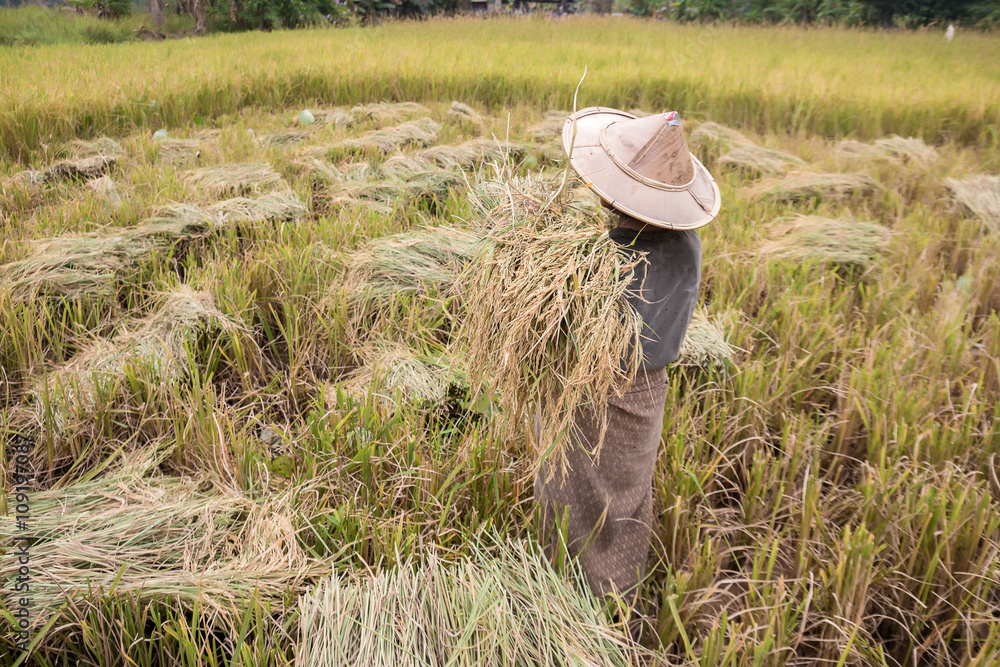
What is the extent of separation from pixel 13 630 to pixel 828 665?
1.52m

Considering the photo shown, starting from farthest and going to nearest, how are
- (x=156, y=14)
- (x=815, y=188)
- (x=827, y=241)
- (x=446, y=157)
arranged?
(x=156, y=14) < (x=446, y=157) < (x=815, y=188) < (x=827, y=241)

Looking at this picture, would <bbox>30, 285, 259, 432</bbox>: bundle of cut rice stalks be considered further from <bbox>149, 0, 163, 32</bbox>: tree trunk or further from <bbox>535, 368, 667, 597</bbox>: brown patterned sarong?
<bbox>149, 0, 163, 32</bbox>: tree trunk

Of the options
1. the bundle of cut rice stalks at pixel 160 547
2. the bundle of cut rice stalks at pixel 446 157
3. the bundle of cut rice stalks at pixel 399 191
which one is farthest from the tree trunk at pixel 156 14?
the bundle of cut rice stalks at pixel 160 547

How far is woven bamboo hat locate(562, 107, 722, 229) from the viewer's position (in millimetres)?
1035

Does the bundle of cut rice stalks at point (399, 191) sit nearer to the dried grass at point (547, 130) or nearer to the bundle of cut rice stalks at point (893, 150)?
the dried grass at point (547, 130)

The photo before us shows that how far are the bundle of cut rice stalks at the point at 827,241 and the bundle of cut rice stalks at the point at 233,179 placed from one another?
2.49 m

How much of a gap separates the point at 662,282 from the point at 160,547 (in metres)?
1.15

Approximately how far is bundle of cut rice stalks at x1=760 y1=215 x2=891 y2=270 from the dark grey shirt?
1.52m

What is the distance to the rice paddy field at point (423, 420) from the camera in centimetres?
108

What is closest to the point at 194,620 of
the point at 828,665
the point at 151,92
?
the point at 828,665

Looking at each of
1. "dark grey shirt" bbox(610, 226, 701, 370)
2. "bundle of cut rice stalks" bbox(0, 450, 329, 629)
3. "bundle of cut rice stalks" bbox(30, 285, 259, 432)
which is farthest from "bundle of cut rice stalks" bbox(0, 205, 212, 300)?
"dark grey shirt" bbox(610, 226, 701, 370)

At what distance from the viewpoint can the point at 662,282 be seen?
110 centimetres

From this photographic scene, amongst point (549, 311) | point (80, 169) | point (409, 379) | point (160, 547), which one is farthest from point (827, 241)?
point (80, 169)

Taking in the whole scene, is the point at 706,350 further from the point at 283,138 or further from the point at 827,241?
the point at 283,138
